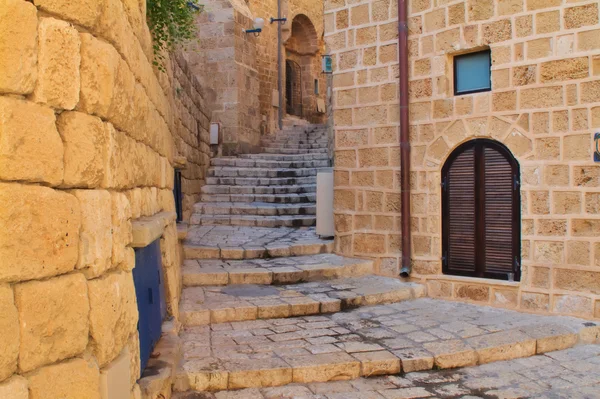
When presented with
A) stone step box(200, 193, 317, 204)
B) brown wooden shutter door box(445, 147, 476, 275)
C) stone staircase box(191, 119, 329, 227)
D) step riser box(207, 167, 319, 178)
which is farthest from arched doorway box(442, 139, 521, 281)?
step riser box(207, 167, 319, 178)

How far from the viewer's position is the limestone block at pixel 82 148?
1987mm

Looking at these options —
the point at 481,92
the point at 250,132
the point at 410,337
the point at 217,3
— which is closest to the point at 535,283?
the point at 410,337

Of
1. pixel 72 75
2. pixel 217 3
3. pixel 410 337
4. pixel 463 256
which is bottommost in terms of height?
pixel 410 337

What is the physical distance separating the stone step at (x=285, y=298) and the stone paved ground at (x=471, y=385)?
4.16ft

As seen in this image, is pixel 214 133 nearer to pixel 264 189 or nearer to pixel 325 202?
pixel 264 189

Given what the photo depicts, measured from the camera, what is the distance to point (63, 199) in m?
1.94

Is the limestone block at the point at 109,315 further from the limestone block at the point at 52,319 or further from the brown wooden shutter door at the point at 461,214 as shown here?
the brown wooden shutter door at the point at 461,214

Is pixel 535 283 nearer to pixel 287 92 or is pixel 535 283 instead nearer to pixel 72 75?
pixel 72 75

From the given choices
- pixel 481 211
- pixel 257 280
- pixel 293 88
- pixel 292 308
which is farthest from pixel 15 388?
pixel 293 88

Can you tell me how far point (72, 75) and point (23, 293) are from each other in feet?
2.68

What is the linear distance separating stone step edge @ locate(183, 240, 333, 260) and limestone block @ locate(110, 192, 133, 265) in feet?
13.0

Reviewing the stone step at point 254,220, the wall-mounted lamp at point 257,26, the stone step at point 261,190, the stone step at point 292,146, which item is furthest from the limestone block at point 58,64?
the wall-mounted lamp at point 257,26

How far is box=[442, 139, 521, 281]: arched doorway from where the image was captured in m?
5.43

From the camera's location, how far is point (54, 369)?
186 centimetres
